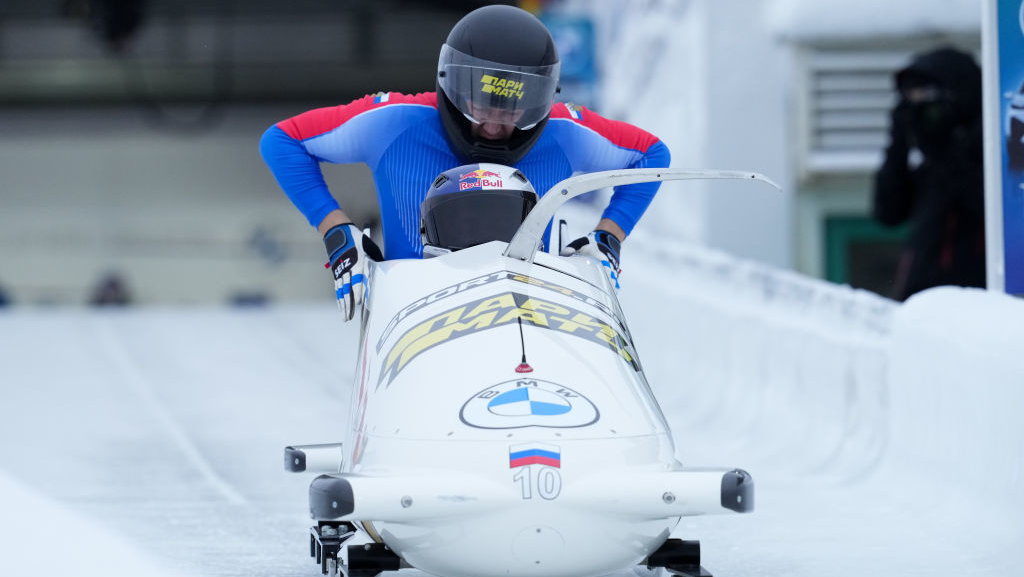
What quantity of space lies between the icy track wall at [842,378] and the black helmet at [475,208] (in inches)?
51.9

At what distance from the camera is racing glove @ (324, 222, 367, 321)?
10.9ft

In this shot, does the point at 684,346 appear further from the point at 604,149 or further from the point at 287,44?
the point at 287,44

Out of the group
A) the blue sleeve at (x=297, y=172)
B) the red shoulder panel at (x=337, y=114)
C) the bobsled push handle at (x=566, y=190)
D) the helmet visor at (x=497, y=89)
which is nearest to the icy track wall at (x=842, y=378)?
the bobsled push handle at (x=566, y=190)

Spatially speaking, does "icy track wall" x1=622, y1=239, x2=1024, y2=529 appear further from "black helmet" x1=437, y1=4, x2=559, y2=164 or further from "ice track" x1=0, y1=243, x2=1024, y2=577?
"black helmet" x1=437, y1=4, x2=559, y2=164

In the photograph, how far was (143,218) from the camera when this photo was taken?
18266mm

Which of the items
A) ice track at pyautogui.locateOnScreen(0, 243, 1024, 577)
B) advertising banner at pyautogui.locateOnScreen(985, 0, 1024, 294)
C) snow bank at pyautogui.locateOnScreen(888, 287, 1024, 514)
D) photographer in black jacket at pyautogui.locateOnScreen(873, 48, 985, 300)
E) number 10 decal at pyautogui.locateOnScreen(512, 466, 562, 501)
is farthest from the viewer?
photographer in black jacket at pyautogui.locateOnScreen(873, 48, 985, 300)

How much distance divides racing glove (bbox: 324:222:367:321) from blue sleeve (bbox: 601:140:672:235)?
2.34 ft

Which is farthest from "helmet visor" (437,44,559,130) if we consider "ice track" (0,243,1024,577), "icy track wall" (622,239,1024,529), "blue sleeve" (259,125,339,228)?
"icy track wall" (622,239,1024,529)

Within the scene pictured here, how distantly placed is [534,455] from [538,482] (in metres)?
0.05

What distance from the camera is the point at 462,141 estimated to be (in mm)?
3539

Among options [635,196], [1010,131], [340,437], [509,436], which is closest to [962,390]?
[1010,131]

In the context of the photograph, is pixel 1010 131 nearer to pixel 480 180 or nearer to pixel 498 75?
pixel 498 75

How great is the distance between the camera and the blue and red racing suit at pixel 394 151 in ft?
11.9

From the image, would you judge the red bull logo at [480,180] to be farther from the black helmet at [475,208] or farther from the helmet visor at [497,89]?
the helmet visor at [497,89]
